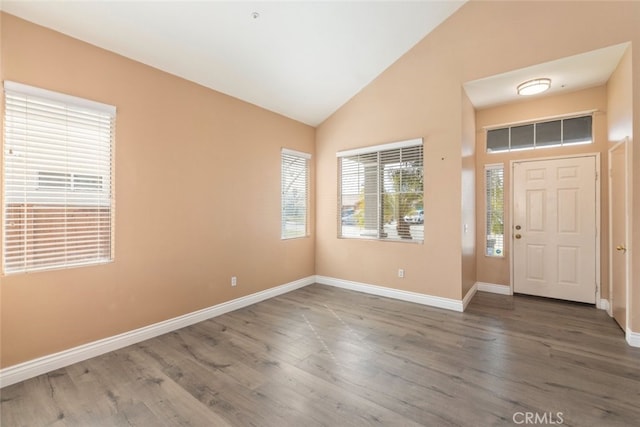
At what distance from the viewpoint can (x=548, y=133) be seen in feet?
13.8

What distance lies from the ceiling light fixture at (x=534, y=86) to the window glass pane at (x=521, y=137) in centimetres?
73

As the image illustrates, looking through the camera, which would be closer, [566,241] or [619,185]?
[619,185]

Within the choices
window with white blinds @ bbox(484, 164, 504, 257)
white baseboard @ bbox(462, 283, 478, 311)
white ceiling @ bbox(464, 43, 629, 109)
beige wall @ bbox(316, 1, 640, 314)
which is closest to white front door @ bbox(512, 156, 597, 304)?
window with white blinds @ bbox(484, 164, 504, 257)

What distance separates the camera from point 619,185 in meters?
3.22

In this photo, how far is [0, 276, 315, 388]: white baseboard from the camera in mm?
2279

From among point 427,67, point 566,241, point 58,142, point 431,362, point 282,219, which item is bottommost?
point 431,362

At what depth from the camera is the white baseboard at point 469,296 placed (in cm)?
386

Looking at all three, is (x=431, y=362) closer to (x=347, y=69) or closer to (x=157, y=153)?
(x=157, y=153)

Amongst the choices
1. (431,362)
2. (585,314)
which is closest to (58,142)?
(431,362)

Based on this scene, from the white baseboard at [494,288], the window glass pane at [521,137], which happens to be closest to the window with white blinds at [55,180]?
the white baseboard at [494,288]

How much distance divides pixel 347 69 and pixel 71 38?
10.2 ft

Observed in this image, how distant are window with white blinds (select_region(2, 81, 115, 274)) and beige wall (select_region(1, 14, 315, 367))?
0.10 m

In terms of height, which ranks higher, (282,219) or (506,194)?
(506,194)

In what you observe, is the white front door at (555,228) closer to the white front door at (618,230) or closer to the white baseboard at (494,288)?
the white baseboard at (494,288)
